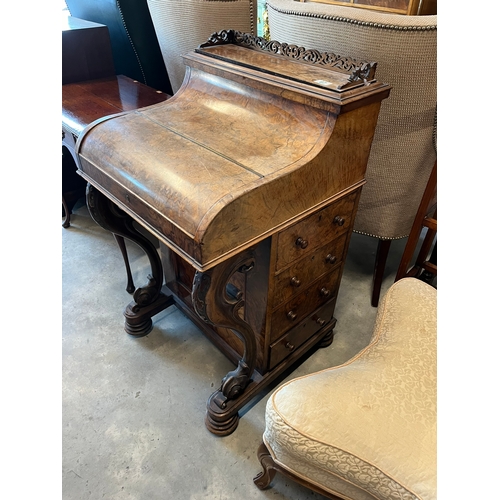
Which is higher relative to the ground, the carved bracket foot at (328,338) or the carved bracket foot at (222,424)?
the carved bracket foot at (328,338)

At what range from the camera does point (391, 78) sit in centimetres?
131

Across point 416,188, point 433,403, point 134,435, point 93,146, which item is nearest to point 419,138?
point 416,188

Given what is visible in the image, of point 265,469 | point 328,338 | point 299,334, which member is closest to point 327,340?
point 328,338

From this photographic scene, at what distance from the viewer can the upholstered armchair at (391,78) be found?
122cm

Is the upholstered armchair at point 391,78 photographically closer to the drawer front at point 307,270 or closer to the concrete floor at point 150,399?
the drawer front at point 307,270

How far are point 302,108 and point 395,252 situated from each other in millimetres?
1515

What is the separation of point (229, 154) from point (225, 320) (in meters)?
0.48

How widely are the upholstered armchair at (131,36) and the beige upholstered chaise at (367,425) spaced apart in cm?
203

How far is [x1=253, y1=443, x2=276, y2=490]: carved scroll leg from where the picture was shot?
1155 millimetres

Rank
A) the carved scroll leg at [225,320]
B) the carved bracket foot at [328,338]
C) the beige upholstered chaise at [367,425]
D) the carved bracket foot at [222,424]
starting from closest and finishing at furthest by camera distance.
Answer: the beige upholstered chaise at [367,425], the carved scroll leg at [225,320], the carved bracket foot at [222,424], the carved bracket foot at [328,338]

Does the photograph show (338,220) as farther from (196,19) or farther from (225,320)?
(196,19)

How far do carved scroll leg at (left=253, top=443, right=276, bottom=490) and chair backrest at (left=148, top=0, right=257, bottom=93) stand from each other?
61.8 inches

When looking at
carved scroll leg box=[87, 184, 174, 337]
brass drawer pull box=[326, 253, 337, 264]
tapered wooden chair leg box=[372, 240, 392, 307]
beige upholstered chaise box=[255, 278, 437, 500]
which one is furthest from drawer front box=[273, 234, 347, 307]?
carved scroll leg box=[87, 184, 174, 337]

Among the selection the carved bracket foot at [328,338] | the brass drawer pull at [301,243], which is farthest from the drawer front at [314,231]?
the carved bracket foot at [328,338]
